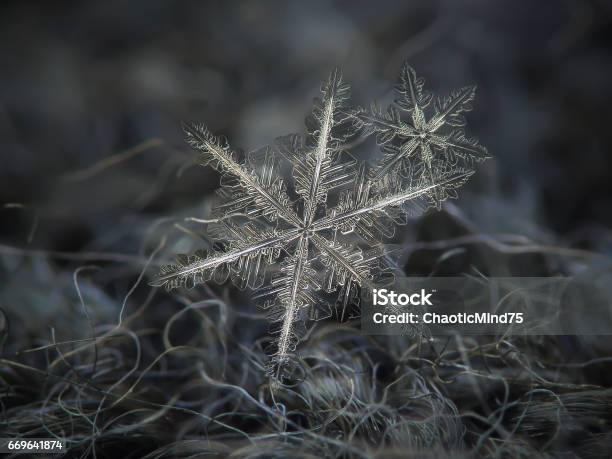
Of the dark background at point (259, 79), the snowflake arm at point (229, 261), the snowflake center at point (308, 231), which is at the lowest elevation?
the snowflake arm at point (229, 261)

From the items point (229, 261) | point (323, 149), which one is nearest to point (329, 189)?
point (323, 149)

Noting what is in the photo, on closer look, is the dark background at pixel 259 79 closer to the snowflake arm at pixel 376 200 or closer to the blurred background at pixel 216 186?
the blurred background at pixel 216 186

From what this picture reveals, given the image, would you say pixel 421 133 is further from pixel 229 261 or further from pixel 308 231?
pixel 229 261

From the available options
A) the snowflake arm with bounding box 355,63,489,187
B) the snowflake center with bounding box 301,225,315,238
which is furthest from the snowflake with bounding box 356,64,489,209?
the snowflake center with bounding box 301,225,315,238

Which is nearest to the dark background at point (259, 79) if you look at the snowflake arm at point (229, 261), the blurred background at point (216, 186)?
the blurred background at point (216, 186)

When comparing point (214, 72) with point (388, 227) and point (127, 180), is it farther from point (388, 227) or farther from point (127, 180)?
point (388, 227)

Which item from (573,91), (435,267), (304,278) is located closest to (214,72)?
(304,278)
